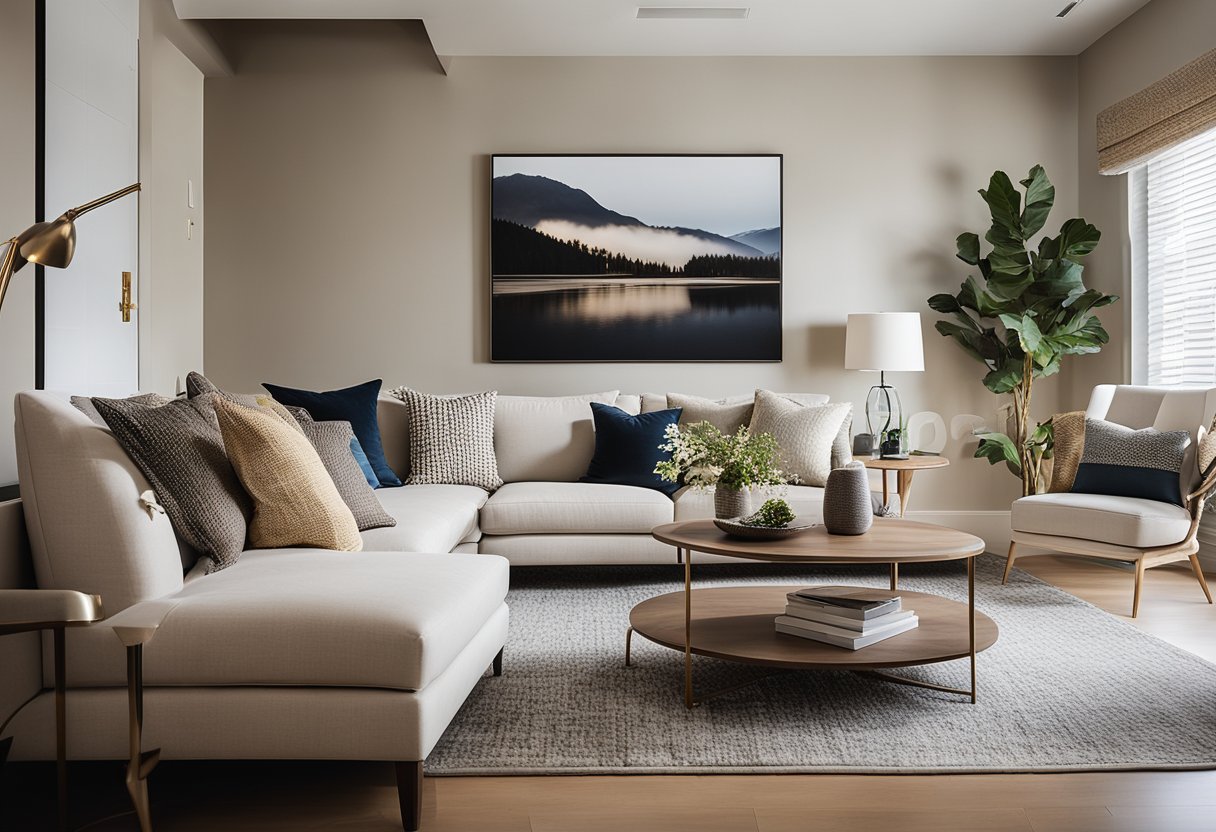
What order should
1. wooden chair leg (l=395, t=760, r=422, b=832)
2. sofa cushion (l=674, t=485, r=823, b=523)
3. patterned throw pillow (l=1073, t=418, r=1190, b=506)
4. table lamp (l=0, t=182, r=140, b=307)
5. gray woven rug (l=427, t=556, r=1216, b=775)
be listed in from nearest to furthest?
table lamp (l=0, t=182, r=140, b=307), wooden chair leg (l=395, t=760, r=422, b=832), gray woven rug (l=427, t=556, r=1216, b=775), patterned throw pillow (l=1073, t=418, r=1190, b=506), sofa cushion (l=674, t=485, r=823, b=523)

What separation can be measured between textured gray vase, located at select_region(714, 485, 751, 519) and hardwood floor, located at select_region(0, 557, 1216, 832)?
881 mm

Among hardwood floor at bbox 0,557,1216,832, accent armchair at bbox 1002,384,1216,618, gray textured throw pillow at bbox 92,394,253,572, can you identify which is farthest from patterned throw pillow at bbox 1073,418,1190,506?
gray textured throw pillow at bbox 92,394,253,572

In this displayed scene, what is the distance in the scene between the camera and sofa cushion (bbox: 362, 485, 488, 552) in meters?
3.07

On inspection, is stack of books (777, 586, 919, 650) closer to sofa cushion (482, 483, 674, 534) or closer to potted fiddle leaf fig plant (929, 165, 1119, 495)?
sofa cushion (482, 483, 674, 534)

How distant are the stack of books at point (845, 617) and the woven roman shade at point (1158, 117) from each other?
3.09 m

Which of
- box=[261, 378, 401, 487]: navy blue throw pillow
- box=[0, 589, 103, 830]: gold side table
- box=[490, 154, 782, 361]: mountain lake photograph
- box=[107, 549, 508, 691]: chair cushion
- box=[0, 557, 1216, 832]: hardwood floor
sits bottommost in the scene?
box=[0, 557, 1216, 832]: hardwood floor

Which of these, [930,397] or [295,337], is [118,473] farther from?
[930,397]

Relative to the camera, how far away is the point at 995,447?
511 centimetres

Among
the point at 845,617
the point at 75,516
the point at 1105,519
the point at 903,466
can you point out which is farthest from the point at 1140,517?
the point at 75,516

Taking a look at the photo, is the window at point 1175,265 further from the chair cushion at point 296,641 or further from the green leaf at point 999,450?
the chair cushion at point 296,641

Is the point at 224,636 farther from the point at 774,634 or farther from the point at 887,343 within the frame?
the point at 887,343

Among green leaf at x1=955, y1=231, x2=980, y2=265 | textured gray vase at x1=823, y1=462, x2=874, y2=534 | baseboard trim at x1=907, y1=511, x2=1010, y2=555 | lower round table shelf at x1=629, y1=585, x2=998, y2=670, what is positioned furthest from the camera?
baseboard trim at x1=907, y1=511, x2=1010, y2=555

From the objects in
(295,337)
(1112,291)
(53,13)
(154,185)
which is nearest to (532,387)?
(295,337)

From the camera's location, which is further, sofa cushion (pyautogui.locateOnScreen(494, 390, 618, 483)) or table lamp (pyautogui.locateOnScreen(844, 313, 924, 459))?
table lamp (pyautogui.locateOnScreen(844, 313, 924, 459))
